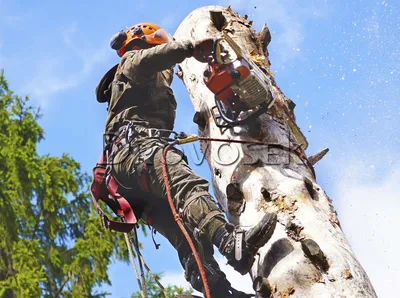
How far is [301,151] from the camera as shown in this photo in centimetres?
421

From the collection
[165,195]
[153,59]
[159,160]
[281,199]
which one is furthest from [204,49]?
[281,199]

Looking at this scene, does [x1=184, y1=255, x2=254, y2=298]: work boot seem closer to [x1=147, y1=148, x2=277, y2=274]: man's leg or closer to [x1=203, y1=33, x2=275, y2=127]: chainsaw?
[x1=147, y1=148, x2=277, y2=274]: man's leg

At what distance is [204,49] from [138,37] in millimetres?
1138

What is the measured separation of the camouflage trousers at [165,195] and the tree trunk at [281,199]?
116 mm

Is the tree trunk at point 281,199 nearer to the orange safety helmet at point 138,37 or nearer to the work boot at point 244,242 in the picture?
the work boot at point 244,242

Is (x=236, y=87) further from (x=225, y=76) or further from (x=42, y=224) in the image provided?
(x=42, y=224)

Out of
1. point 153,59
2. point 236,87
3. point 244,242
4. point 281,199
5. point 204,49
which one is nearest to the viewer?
point 244,242

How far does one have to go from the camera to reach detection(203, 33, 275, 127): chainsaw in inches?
166

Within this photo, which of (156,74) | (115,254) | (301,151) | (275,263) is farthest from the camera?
(115,254)

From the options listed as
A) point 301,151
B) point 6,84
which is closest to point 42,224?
point 6,84

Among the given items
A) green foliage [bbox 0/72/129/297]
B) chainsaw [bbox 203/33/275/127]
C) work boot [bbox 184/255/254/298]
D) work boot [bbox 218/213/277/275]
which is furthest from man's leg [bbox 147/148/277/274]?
green foliage [bbox 0/72/129/297]

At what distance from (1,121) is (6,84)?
0.79m

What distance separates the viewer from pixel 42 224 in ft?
39.3

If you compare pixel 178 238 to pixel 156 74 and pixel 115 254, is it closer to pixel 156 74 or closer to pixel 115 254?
pixel 156 74
